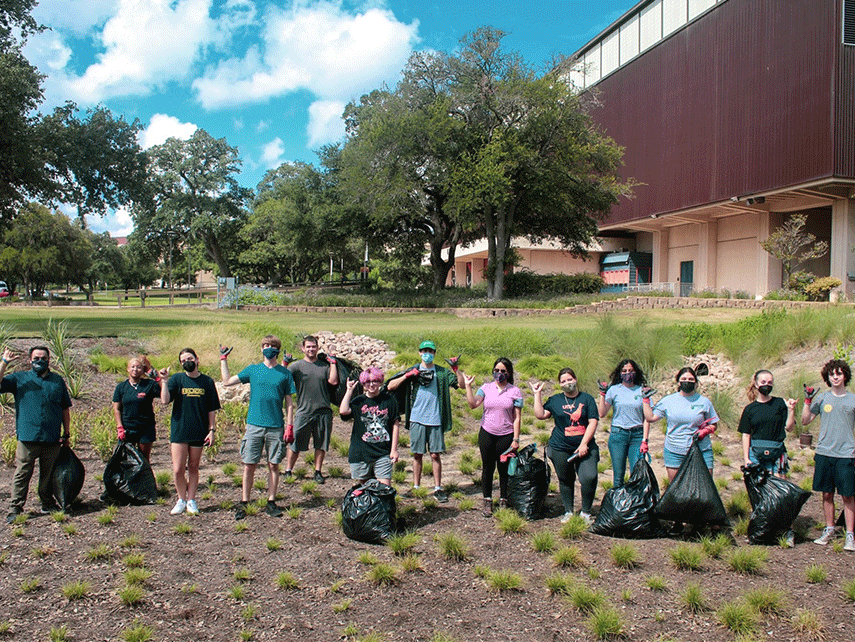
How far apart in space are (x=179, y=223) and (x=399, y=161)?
104 ft

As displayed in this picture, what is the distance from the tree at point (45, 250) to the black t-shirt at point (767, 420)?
55709mm

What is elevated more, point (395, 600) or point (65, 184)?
point (65, 184)

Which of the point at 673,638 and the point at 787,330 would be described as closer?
the point at 673,638

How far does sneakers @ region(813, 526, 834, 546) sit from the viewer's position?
5762 millimetres

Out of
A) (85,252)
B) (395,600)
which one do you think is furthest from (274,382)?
(85,252)

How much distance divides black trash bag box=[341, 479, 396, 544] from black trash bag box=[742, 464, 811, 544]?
2.99 meters

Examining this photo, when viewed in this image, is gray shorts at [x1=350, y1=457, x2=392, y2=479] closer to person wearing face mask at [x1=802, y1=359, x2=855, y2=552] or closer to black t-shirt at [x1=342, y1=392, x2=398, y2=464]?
black t-shirt at [x1=342, y1=392, x2=398, y2=464]

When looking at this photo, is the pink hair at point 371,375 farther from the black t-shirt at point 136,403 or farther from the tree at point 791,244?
the tree at point 791,244

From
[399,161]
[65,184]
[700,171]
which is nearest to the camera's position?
[65,184]

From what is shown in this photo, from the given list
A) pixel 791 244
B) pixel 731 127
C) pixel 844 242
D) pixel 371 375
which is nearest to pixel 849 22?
pixel 731 127

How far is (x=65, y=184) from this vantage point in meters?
20.8

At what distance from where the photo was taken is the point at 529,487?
637cm

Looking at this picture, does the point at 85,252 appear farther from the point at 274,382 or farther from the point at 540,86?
the point at 274,382

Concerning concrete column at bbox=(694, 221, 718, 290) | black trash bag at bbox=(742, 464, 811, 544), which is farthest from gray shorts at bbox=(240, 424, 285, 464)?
concrete column at bbox=(694, 221, 718, 290)
